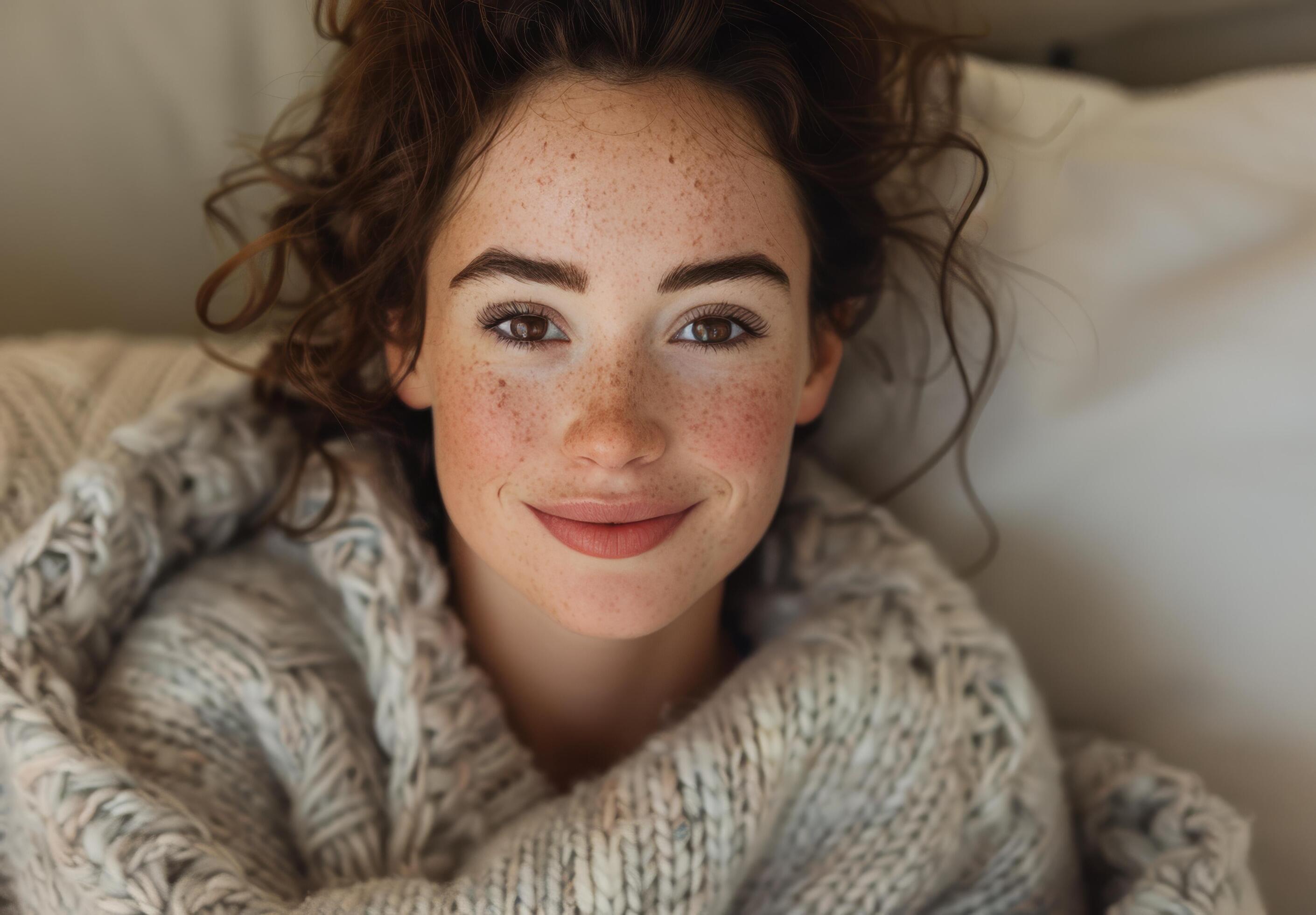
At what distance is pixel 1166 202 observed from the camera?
3.47ft

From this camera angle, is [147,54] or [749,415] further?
[147,54]

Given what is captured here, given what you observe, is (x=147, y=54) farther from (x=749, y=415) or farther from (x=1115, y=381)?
(x=1115, y=381)

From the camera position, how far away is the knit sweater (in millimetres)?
772

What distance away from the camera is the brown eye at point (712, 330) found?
797mm

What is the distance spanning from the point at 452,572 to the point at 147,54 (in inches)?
26.3

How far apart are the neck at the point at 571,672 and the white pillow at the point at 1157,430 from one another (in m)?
0.31

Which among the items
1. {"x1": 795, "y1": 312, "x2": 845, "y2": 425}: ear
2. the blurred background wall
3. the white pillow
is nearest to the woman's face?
{"x1": 795, "y1": 312, "x2": 845, "y2": 425}: ear

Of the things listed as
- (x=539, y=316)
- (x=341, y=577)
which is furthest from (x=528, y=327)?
(x=341, y=577)

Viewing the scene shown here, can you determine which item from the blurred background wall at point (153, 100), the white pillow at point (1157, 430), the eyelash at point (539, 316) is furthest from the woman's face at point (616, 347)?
the blurred background wall at point (153, 100)

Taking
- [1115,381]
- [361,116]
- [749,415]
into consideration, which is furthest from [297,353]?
[1115,381]

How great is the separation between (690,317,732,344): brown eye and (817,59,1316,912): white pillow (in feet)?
1.20

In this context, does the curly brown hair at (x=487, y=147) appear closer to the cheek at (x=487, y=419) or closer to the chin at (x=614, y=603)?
the cheek at (x=487, y=419)

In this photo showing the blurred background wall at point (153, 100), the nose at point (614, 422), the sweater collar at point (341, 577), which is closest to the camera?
the nose at point (614, 422)

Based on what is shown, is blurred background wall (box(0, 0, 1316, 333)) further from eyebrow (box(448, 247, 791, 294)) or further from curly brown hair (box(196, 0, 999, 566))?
eyebrow (box(448, 247, 791, 294))
